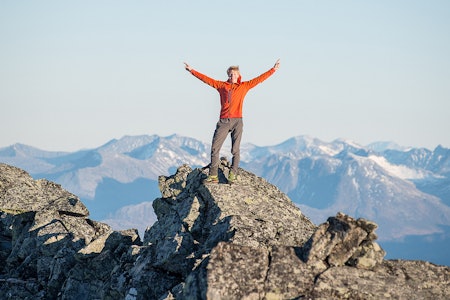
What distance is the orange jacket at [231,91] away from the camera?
81.9 ft

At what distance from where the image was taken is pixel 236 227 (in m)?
21.4

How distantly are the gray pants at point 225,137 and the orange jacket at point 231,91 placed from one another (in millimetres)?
265

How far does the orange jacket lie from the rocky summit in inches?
114

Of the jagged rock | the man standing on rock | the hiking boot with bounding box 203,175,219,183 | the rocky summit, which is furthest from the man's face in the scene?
the jagged rock

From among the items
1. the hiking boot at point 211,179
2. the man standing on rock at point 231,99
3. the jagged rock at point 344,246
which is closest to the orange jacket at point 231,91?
the man standing on rock at point 231,99

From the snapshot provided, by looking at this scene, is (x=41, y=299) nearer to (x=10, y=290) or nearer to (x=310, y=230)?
(x=10, y=290)

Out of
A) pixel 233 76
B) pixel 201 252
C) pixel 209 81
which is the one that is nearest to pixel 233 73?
pixel 233 76

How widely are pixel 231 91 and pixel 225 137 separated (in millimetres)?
1749

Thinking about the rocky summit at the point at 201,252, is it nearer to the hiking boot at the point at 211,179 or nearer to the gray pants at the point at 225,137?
the hiking boot at the point at 211,179

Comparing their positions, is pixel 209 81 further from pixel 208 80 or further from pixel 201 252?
pixel 201 252

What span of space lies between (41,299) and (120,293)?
5.91 meters

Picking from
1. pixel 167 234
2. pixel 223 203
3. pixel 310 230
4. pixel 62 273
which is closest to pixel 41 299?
pixel 62 273

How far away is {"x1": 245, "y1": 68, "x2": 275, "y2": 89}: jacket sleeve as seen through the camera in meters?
25.1

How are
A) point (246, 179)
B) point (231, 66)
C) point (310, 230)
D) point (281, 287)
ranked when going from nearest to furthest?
point (281, 287) < point (310, 230) < point (231, 66) < point (246, 179)
